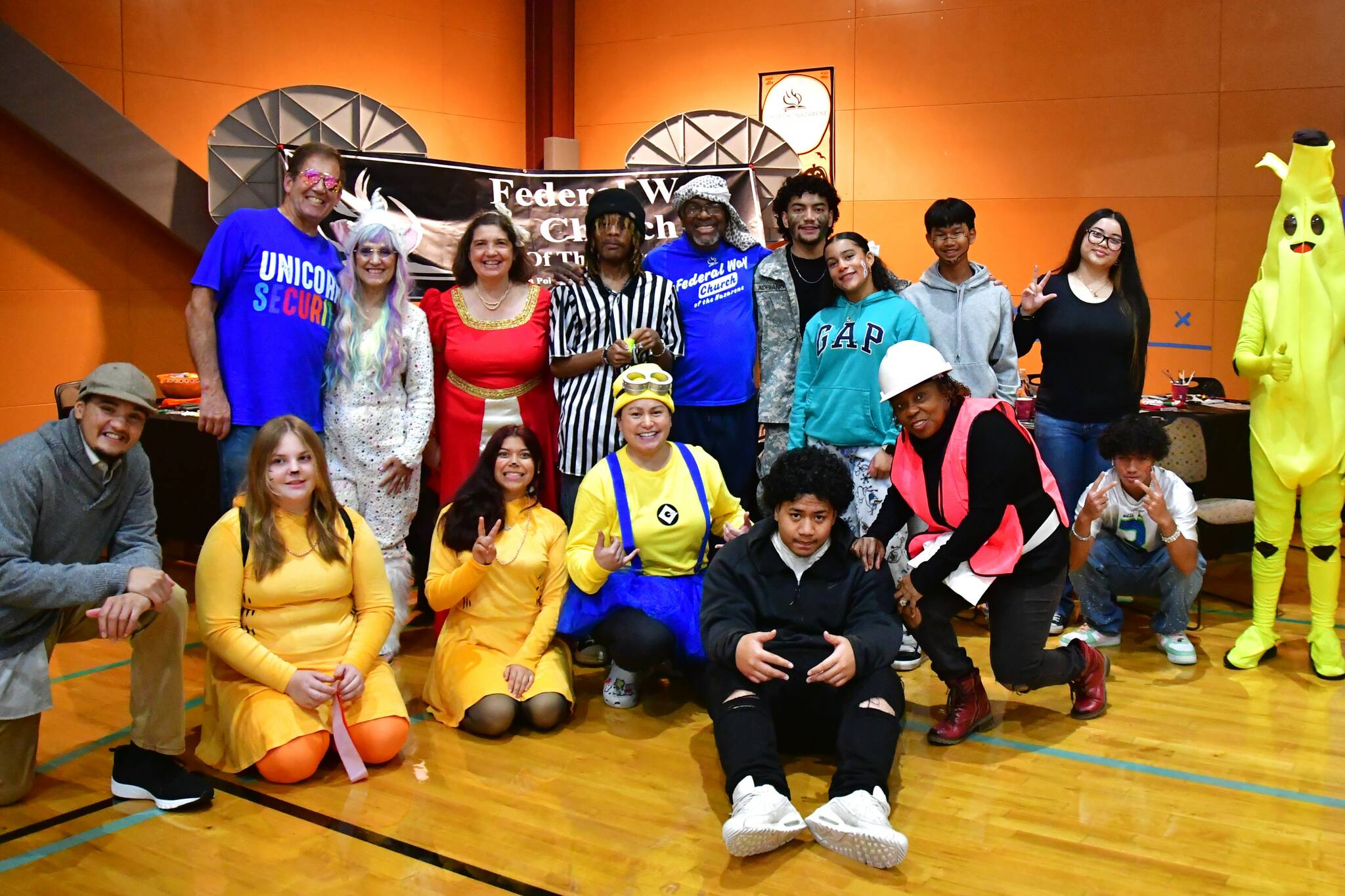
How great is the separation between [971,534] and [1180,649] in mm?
1435

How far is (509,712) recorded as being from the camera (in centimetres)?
338

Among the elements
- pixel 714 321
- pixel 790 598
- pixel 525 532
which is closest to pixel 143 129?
pixel 714 321

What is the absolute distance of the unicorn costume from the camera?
385 cm

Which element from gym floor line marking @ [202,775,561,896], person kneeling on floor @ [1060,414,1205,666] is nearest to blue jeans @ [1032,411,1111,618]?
person kneeling on floor @ [1060,414,1205,666]

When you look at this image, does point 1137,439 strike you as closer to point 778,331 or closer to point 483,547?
point 778,331

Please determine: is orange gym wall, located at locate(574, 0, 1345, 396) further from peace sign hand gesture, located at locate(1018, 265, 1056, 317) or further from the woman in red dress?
the woman in red dress

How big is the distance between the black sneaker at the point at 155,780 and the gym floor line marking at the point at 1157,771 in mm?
2060

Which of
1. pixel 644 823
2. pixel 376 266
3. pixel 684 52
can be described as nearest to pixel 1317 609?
pixel 644 823

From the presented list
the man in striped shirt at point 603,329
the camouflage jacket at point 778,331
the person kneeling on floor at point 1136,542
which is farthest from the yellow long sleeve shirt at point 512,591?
the person kneeling on floor at point 1136,542

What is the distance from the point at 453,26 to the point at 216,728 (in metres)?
5.85

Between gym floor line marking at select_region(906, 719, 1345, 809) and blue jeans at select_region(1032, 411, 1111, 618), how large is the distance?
117 centimetres

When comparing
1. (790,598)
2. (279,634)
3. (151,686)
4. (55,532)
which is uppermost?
(55,532)

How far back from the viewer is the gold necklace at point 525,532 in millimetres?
3582

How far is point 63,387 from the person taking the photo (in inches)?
188
